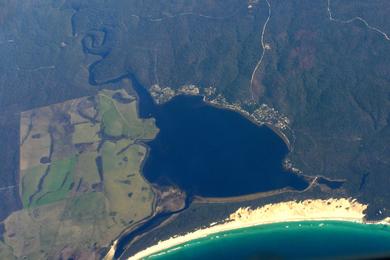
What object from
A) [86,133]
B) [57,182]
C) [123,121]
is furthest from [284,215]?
[86,133]

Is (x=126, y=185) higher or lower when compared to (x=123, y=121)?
lower

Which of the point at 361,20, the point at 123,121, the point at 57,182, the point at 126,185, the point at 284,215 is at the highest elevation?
the point at 361,20

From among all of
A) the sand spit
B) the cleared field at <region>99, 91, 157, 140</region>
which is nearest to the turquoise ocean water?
the sand spit

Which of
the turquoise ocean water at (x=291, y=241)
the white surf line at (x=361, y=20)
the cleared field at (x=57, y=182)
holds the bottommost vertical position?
the turquoise ocean water at (x=291, y=241)

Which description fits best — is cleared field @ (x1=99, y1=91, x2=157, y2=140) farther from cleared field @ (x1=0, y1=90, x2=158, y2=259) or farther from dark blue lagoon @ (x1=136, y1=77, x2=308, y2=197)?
dark blue lagoon @ (x1=136, y1=77, x2=308, y2=197)

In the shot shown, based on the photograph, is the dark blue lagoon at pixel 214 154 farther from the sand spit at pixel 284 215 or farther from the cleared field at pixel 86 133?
the cleared field at pixel 86 133

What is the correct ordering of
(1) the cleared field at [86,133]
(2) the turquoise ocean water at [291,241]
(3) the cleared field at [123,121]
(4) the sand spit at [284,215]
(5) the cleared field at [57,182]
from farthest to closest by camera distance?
1. (1) the cleared field at [86,133]
2. (3) the cleared field at [123,121]
3. (5) the cleared field at [57,182]
4. (4) the sand spit at [284,215]
5. (2) the turquoise ocean water at [291,241]

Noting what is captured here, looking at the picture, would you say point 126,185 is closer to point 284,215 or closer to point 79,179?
point 79,179

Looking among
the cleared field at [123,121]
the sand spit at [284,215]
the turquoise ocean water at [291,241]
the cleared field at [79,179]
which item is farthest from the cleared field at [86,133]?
the turquoise ocean water at [291,241]
